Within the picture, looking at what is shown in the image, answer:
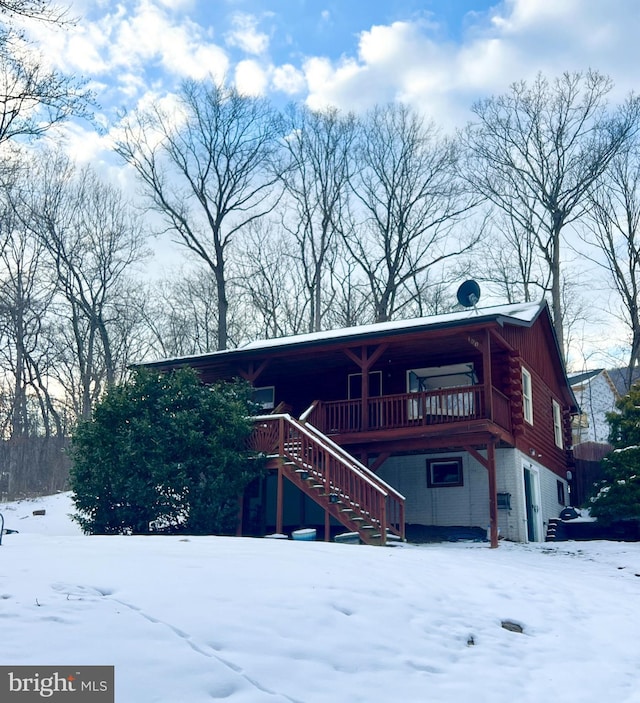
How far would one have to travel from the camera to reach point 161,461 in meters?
15.7

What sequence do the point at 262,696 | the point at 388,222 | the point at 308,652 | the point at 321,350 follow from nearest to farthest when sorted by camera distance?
the point at 262,696, the point at 308,652, the point at 321,350, the point at 388,222

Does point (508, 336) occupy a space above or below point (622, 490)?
above

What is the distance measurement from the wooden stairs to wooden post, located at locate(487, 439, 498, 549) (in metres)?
2.29

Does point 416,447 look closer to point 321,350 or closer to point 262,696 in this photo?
point 321,350

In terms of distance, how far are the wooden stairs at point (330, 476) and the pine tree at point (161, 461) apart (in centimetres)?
62

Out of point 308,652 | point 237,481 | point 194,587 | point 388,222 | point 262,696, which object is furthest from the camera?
point 388,222

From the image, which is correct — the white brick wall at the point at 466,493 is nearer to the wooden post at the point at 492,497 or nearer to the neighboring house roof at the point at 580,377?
the wooden post at the point at 492,497

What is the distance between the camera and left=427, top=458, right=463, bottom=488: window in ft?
64.2

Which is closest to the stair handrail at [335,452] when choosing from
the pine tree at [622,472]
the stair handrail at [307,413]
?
the stair handrail at [307,413]

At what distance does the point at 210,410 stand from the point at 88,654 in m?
Answer: 11.4

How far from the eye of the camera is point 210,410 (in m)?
16.5

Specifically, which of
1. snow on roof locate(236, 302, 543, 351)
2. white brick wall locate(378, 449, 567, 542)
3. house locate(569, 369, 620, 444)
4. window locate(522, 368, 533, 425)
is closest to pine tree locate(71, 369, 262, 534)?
snow on roof locate(236, 302, 543, 351)

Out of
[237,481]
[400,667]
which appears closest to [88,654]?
[400,667]

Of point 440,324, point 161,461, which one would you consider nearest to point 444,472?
point 440,324
